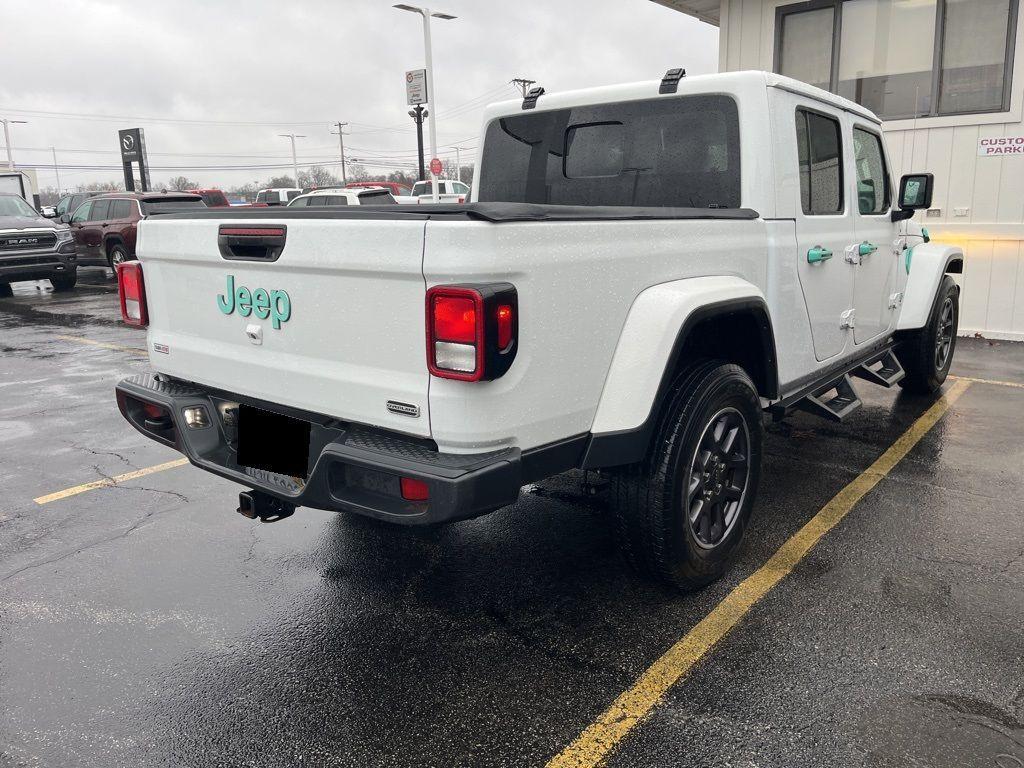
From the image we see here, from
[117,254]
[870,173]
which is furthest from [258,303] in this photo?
[117,254]

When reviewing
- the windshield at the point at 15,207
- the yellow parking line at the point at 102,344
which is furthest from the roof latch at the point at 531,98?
the windshield at the point at 15,207

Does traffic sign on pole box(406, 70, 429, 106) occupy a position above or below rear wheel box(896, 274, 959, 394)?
above

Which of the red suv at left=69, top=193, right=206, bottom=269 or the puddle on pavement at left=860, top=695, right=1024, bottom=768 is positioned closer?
the puddle on pavement at left=860, top=695, right=1024, bottom=768

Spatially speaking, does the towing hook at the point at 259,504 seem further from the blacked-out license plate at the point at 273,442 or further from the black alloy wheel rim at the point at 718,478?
the black alloy wheel rim at the point at 718,478

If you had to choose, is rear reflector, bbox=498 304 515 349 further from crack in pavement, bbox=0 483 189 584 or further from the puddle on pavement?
crack in pavement, bbox=0 483 189 584

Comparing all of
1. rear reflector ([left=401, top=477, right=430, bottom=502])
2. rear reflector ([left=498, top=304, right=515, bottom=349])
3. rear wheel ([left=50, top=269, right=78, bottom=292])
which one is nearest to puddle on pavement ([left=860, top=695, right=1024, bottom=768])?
rear reflector ([left=401, top=477, right=430, bottom=502])

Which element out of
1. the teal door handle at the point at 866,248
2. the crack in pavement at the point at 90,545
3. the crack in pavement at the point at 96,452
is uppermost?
the teal door handle at the point at 866,248

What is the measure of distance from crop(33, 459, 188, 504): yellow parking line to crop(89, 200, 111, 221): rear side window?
14.4m

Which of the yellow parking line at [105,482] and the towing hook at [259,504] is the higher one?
the towing hook at [259,504]

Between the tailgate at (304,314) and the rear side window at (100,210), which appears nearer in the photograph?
the tailgate at (304,314)

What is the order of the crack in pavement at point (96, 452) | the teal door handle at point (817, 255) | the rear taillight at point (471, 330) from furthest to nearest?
the crack in pavement at point (96, 452) → the teal door handle at point (817, 255) → the rear taillight at point (471, 330)

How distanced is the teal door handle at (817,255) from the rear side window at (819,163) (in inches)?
7.1

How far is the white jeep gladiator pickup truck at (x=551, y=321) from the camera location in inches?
92.4

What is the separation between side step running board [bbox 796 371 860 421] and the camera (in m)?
4.35
